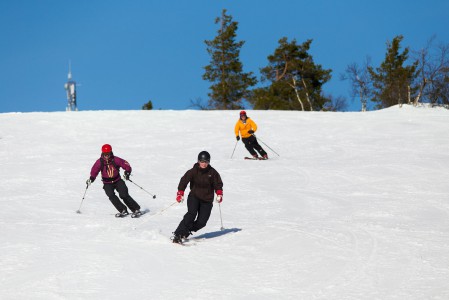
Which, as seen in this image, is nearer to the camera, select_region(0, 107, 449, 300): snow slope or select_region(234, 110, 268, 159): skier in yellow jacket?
select_region(0, 107, 449, 300): snow slope

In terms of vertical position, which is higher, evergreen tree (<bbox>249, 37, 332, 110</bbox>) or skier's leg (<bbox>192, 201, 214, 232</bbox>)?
evergreen tree (<bbox>249, 37, 332, 110</bbox>)

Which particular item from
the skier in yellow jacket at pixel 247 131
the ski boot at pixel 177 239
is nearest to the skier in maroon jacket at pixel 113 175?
the ski boot at pixel 177 239

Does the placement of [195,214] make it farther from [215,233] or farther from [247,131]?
[247,131]

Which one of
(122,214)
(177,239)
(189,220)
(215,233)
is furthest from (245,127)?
(177,239)

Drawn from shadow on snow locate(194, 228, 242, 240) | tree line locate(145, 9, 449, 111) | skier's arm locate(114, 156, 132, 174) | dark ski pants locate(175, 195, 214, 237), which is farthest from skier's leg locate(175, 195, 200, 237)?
tree line locate(145, 9, 449, 111)

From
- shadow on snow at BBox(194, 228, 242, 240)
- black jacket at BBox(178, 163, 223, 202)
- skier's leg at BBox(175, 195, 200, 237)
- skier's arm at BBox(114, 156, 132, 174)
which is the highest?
skier's arm at BBox(114, 156, 132, 174)

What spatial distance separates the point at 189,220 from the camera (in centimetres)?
848

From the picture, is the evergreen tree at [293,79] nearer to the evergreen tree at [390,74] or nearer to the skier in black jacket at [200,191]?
the evergreen tree at [390,74]

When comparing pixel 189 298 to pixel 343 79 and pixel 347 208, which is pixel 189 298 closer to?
pixel 347 208

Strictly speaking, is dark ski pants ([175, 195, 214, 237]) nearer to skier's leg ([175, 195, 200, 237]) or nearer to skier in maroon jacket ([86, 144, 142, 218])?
skier's leg ([175, 195, 200, 237])

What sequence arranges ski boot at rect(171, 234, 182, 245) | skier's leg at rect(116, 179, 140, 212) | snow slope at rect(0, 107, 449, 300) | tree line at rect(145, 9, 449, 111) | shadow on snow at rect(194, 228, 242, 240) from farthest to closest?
tree line at rect(145, 9, 449, 111) → skier's leg at rect(116, 179, 140, 212) → shadow on snow at rect(194, 228, 242, 240) → ski boot at rect(171, 234, 182, 245) → snow slope at rect(0, 107, 449, 300)

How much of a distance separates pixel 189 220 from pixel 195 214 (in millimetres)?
143

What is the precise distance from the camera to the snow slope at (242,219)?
255 inches

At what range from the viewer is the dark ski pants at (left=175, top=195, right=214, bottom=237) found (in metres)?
8.48
